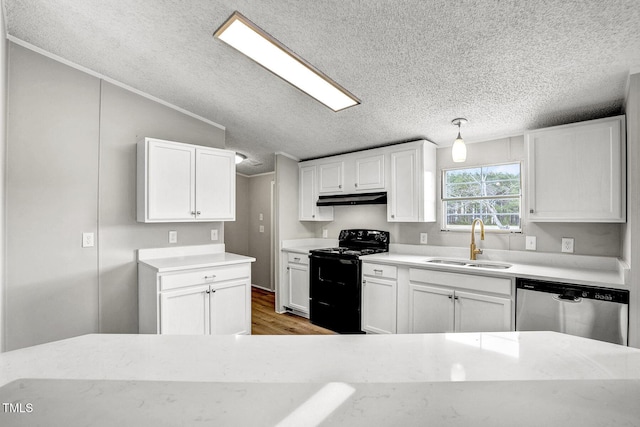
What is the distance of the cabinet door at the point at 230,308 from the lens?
276 centimetres

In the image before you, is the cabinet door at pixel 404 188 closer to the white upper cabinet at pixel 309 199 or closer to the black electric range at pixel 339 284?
the black electric range at pixel 339 284

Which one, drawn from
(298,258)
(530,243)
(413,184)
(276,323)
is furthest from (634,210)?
(276,323)

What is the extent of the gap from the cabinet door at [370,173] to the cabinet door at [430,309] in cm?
123

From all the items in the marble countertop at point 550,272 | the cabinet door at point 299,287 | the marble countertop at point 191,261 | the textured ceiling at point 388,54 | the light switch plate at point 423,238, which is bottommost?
the cabinet door at point 299,287

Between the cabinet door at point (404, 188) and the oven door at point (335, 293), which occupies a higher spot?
the cabinet door at point (404, 188)

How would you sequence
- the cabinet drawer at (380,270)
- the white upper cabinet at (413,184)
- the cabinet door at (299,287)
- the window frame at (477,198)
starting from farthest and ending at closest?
the cabinet door at (299,287) < the white upper cabinet at (413,184) < the cabinet drawer at (380,270) < the window frame at (477,198)

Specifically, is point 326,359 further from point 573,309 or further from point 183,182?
point 183,182

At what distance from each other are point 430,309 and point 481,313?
16.7 inches

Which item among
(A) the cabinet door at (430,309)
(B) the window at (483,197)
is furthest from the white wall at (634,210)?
(A) the cabinet door at (430,309)

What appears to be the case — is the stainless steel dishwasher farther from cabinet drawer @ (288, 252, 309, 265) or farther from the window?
cabinet drawer @ (288, 252, 309, 265)

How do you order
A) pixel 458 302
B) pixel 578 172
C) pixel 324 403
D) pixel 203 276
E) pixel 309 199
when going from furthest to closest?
1. pixel 309 199
2. pixel 203 276
3. pixel 458 302
4. pixel 578 172
5. pixel 324 403

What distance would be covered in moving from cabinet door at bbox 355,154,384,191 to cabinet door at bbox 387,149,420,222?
16 cm

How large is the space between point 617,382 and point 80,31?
3.27 meters

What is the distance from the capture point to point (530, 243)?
276 cm
